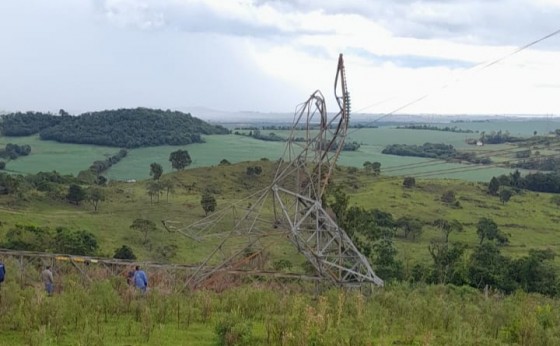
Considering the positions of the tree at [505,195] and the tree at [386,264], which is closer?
the tree at [386,264]

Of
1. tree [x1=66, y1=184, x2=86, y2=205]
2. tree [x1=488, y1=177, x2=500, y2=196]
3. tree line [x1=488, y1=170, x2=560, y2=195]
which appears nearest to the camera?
tree [x1=66, y1=184, x2=86, y2=205]

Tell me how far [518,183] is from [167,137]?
88855 mm

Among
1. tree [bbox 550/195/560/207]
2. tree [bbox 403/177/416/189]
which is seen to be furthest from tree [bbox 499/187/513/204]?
tree [bbox 403/177/416/189]

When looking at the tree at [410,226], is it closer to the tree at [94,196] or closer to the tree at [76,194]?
the tree at [94,196]

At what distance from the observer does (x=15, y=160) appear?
11869 cm

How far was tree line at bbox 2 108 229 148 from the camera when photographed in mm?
143625

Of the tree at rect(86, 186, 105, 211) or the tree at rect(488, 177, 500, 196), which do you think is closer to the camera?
the tree at rect(86, 186, 105, 211)

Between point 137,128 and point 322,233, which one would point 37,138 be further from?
point 322,233

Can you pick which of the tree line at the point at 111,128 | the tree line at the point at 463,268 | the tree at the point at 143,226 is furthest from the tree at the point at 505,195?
the tree line at the point at 111,128

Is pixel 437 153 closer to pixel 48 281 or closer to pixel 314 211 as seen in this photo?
pixel 314 211

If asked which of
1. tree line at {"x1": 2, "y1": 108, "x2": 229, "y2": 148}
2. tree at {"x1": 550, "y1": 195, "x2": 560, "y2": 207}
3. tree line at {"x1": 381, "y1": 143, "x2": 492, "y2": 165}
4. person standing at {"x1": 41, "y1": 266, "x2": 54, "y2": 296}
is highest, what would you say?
tree line at {"x1": 2, "y1": 108, "x2": 229, "y2": 148}

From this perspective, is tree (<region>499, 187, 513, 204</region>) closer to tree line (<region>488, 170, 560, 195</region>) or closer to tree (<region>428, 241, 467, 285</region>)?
tree line (<region>488, 170, 560, 195</region>)

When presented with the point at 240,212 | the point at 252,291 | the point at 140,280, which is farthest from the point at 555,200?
the point at 140,280

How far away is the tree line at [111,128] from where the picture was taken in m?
144
